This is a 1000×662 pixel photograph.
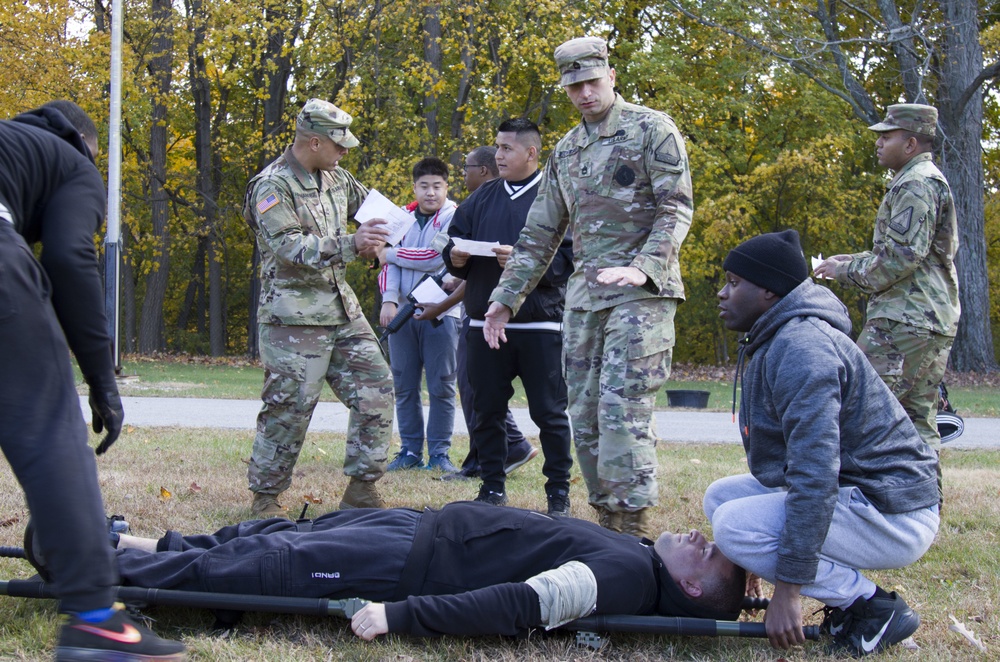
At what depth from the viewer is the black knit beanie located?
3.52 meters

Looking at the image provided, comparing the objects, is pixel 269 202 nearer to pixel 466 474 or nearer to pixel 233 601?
pixel 466 474

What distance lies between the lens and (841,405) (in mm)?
3393

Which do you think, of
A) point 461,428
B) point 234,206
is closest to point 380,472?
point 461,428

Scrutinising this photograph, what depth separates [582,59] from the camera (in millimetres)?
4957

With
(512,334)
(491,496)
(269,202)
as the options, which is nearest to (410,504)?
(491,496)

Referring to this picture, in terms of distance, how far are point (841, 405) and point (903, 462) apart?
35 cm

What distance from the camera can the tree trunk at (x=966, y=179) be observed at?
21.3 m

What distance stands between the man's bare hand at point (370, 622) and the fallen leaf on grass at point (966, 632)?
2.09 metres

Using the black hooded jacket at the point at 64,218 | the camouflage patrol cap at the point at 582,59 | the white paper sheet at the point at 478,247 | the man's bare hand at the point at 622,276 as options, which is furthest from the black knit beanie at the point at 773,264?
the white paper sheet at the point at 478,247

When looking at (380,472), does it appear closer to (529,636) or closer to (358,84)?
(529,636)

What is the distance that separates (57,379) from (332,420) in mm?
8557

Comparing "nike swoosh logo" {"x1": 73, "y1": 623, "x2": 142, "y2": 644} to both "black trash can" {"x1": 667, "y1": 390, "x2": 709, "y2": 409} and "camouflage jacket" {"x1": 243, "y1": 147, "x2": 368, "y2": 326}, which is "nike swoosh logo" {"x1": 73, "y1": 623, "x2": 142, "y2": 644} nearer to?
"camouflage jacket" {"x1": 243, "y1": 147, "x2": 368, "y2": 326}

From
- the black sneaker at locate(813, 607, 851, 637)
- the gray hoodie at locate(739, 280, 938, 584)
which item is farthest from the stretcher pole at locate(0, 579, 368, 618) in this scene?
the black sneaker at locate(813, 607, 851, 637)

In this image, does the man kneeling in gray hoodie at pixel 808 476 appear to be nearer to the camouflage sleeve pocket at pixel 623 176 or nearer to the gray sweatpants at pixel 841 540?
the gray sweatpants at pixel 841 540
